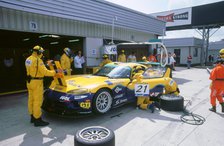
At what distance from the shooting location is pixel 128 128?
3.82 metres

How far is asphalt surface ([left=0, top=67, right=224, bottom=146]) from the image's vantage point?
128 inches

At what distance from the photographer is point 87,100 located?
3.90m

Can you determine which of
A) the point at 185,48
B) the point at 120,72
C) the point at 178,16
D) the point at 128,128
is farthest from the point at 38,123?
the point at 185,48

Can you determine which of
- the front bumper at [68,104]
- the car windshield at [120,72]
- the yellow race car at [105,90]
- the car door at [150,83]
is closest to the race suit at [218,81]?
the yellow race car at [105,90]

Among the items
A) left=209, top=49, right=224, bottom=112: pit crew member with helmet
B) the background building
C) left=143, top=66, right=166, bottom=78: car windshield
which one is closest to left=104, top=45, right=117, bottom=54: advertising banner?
left=143, top=66, right=166, bottom=78: car windshield

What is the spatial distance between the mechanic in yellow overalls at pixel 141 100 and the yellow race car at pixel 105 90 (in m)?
0.09

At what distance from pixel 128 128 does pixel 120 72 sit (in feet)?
5.91

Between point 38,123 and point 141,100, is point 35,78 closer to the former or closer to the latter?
point 38,123

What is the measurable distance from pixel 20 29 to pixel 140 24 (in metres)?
8.74

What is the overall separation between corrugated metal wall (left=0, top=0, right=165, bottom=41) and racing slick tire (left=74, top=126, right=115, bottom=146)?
552 cm

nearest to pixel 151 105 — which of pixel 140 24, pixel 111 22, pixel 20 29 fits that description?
pixel 20 29

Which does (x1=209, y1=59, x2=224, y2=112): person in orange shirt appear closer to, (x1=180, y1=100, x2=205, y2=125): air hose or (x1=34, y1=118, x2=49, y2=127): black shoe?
(x1=180, y1=100, x2=205, y2=125): air hose

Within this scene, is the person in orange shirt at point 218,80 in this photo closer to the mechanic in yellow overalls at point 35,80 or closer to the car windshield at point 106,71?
the car windshield at point 106,71

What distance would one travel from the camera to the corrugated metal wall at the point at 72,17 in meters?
6.43
